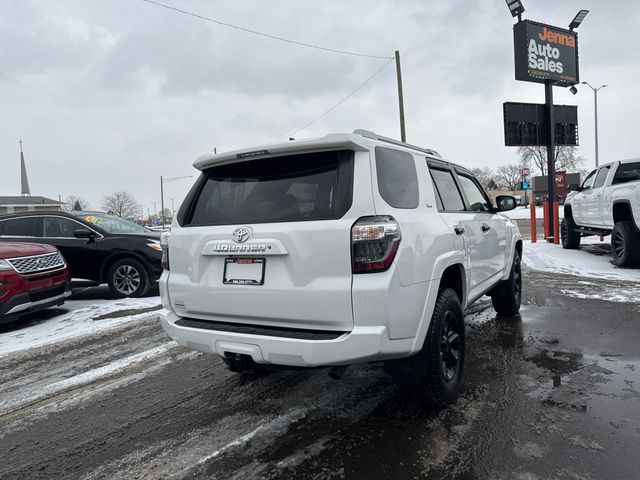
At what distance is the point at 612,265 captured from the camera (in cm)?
901

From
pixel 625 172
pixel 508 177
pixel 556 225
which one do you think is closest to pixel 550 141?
pixel 556 225

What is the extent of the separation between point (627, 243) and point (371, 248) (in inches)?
309

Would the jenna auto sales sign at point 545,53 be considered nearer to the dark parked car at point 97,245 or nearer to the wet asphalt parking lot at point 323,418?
the wet asphalt parking lot at point 323,418

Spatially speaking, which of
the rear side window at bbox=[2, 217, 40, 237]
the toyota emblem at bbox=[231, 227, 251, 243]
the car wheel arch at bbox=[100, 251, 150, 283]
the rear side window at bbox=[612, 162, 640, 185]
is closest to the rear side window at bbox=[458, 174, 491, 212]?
the toyota emblem at bbox=[231, 227, 251, 243]

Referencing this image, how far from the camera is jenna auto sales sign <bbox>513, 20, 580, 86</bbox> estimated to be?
12820 mm

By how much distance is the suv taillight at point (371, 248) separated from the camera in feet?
8.15

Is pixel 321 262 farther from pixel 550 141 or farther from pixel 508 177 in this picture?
pixel 508 177

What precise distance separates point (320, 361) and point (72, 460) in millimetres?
1631

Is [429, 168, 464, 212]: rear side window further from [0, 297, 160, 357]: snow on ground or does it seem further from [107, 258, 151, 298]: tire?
[107, 258, 151, 298]: tire

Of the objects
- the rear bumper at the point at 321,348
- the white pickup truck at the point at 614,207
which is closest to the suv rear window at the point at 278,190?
the rear bumper at the point at 321,348

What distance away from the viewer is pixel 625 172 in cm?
917

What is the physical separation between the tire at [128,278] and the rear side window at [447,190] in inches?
217

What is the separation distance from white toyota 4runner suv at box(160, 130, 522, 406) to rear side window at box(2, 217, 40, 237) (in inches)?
241

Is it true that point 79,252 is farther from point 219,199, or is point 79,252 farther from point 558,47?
point 558,47
